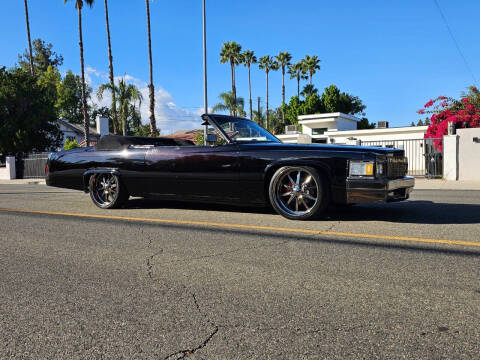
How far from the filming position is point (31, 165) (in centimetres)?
3019

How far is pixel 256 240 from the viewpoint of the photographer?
462cm

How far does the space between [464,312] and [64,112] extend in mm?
72550

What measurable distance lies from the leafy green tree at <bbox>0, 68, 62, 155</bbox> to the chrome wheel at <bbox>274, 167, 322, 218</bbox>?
3155 centimetres

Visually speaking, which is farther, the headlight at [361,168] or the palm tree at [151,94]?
the palm tree at [151,94]

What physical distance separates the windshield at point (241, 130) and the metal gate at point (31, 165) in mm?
26396

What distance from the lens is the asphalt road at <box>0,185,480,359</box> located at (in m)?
2.17

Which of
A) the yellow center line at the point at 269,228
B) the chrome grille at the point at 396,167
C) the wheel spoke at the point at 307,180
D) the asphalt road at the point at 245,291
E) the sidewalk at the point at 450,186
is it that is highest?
the chrome grille at the point at 396,167

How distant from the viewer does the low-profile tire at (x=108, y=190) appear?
23.6 ft

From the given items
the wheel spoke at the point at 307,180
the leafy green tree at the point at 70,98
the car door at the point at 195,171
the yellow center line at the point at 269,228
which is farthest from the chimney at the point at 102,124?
the leafy green tree at the point at 70,98

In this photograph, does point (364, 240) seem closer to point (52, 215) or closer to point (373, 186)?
point (373, 186)

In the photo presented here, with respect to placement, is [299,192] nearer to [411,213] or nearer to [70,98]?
[411,213]

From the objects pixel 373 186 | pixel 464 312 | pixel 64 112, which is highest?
pixel 64 112

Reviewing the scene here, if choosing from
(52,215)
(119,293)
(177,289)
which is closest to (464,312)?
(177,289)

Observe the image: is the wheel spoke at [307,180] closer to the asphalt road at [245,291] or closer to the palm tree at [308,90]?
the asphalt road at [245,291]
